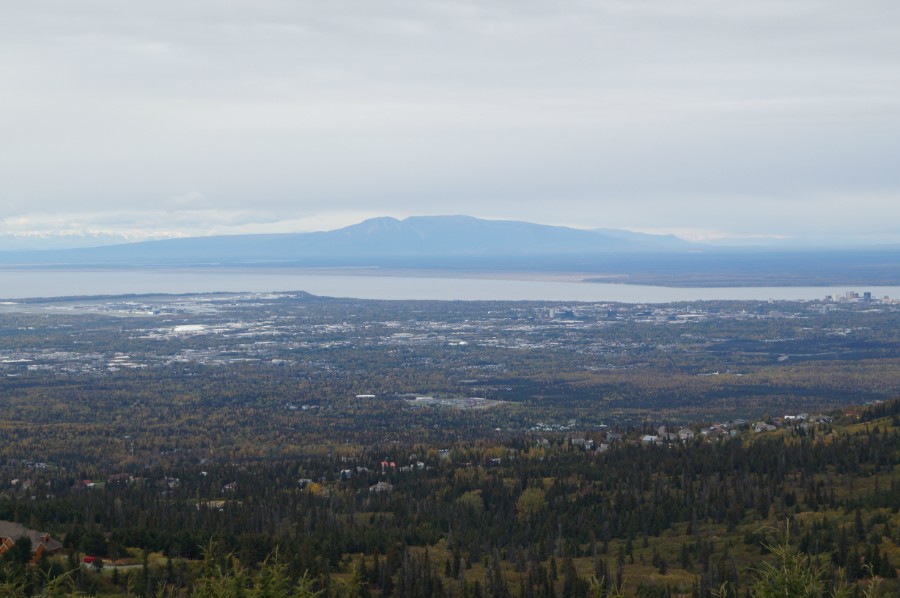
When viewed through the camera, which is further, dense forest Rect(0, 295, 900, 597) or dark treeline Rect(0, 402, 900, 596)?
dark treeline Rect(0, 402, 900, 596)

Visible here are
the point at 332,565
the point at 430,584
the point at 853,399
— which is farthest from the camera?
the point at 853,399

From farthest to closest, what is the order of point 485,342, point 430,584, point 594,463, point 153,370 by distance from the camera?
point 485,342
point 153,370
point 594,463
point 430,584

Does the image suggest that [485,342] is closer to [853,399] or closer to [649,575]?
[853,399]

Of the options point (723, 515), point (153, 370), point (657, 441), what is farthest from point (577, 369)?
point (723, 515)

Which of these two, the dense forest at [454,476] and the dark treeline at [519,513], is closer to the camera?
the dense forest at [454,476]

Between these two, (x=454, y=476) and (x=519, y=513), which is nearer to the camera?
(x=519, y=513)

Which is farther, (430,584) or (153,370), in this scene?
(153,370)

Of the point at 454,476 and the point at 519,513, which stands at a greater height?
the point at 454,476

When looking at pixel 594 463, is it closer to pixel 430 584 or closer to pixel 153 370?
pixel 430 584

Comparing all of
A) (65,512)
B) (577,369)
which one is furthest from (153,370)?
(65,512)
